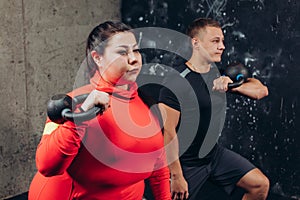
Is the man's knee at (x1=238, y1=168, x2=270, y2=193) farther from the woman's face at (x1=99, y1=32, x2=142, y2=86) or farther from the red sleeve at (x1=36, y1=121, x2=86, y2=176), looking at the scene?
the red sleeve at (x1=36, y1=121, x2=86, y2=176)

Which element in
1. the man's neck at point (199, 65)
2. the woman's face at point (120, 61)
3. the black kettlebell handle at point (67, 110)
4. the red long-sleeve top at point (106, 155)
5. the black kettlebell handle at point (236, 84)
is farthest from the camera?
the man's neck at point (199, 65)

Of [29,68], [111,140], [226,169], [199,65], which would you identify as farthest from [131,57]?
[29,68]

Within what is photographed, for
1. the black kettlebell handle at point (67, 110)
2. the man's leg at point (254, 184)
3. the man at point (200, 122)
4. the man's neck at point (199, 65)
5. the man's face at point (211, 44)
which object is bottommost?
the man's leg at point (254, 184)

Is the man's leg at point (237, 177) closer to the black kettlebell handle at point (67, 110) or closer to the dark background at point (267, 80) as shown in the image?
the dark background at point (267, 80)

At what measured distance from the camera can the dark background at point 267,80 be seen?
3.92 meters

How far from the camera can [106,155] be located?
6.79 feet

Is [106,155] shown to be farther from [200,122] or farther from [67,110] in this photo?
[200,122]

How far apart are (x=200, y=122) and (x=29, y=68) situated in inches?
69.0

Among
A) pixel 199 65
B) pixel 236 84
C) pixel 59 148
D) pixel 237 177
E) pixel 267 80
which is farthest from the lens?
pixel 267 80

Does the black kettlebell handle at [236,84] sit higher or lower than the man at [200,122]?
higher

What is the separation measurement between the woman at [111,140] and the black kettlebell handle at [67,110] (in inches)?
3.5

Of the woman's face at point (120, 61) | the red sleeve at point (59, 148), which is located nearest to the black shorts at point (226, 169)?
the woman's face at point (120, 61)

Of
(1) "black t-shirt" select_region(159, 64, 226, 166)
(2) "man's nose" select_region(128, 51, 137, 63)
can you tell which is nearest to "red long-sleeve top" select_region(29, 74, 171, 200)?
(2) "man's nose" select_region(128, 51, 137, 63)

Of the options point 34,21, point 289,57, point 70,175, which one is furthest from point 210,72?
point 34,21
